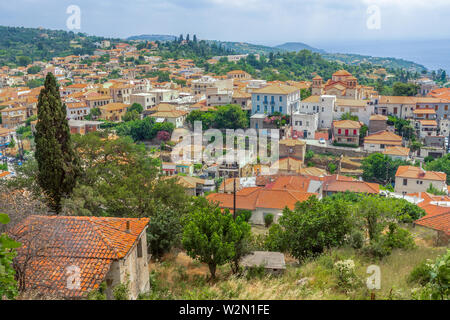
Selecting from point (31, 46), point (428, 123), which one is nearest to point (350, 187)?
point (428, 123)

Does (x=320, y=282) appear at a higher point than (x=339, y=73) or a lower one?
lower

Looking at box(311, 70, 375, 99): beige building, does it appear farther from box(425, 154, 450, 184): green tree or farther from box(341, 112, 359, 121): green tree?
box(425, 154, 450, 184): green tree

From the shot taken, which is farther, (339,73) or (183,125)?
(339,73)

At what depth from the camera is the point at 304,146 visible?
108 feet

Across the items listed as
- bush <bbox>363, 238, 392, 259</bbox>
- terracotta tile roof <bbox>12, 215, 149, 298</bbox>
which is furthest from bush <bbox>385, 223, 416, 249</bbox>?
terracotta tile roof <bbox>12, 215, 149, 298</bbox>

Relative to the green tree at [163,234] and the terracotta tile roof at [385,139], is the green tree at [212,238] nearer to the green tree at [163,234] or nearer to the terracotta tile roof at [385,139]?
the green tree at [163,234]

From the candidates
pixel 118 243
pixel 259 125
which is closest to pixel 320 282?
pixel 118 243

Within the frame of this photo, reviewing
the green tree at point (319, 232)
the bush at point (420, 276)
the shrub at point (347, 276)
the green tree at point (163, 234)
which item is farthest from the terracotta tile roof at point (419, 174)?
the shrub at point (347, 276)

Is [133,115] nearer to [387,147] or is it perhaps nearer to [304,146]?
[304,146]

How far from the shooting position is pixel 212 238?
311 inches

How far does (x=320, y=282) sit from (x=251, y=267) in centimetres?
208

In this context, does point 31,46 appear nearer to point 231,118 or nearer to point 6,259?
point 231,118

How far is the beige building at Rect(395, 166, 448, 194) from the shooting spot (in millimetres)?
25062
